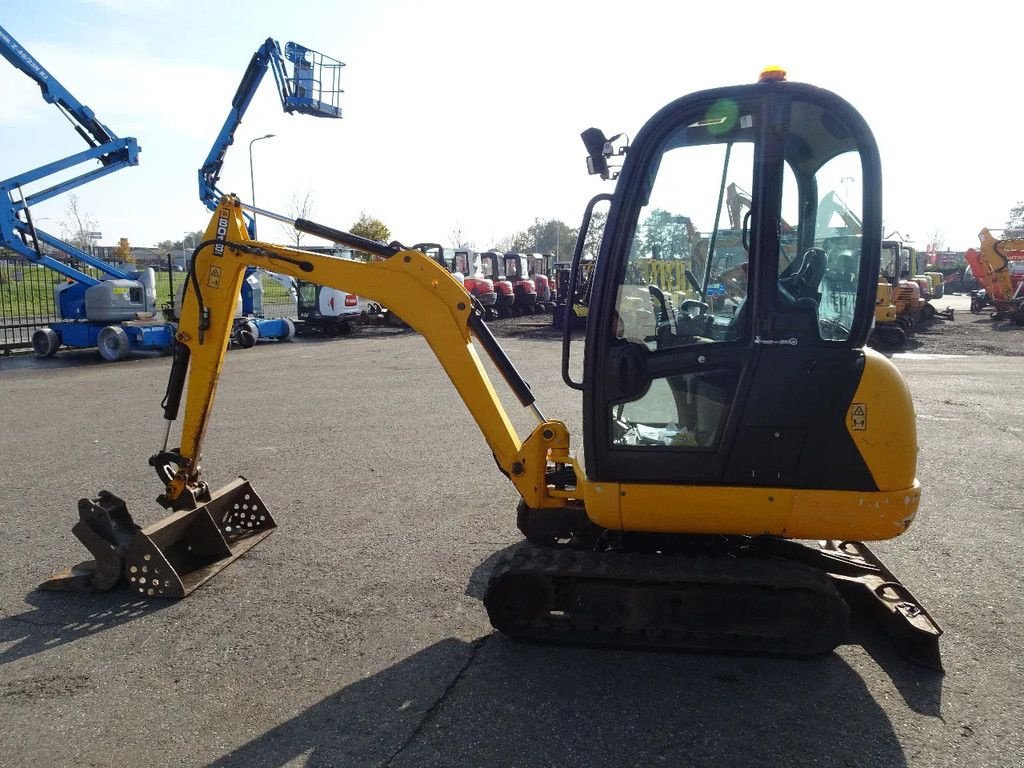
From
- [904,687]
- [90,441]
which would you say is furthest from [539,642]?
[90,441]

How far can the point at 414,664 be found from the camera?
3.90m

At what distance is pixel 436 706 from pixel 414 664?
1.32ft

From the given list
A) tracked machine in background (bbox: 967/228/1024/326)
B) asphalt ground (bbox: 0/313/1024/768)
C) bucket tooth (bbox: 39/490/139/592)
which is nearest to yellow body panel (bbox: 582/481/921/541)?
asphalt ground (bbox: 0/313/1024/768)

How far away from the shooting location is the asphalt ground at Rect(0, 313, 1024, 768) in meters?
3.25

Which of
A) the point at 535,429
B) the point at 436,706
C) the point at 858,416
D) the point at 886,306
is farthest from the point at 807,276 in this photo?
the point at 886,306

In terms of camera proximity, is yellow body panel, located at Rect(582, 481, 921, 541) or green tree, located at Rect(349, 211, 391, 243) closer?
yellow body panel, located at Rect(582, 481, 921, 541)

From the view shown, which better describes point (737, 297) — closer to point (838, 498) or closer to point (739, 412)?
point (739, 412)

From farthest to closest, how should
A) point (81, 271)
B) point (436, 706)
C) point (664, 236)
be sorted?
point (81, 271) < point (664, 236) < point (436, 706)

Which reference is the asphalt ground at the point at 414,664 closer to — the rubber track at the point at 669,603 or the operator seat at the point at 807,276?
the rubber track at the point at 669,603

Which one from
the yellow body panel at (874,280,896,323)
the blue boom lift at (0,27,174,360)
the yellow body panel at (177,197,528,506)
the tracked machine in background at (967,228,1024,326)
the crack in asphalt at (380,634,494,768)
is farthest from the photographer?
the tracked machine in background at (967,228,1024,326)

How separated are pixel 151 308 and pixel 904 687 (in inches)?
690

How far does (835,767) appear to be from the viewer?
310cm

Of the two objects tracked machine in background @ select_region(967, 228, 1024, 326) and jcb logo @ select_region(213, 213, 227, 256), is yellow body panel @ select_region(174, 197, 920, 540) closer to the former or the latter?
jcb logo @ select_region(213, 213, 227, 256)

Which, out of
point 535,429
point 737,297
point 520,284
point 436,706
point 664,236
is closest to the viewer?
point 436,706
